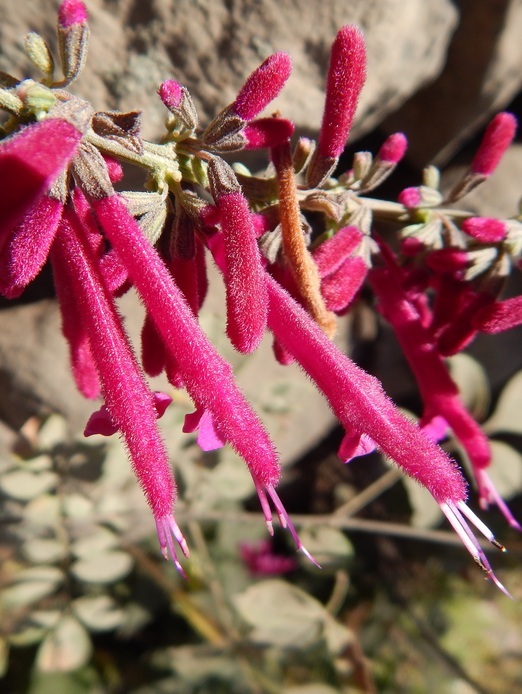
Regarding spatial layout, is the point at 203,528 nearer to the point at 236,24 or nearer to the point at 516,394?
the point at 516,394

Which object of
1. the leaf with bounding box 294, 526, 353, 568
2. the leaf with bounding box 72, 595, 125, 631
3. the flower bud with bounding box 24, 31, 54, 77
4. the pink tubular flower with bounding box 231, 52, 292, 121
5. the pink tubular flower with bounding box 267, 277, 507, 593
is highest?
the pink tubular flower with bounding box 231, 52, 292, 121

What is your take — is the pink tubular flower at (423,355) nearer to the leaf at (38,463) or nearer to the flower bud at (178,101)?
the flower bud at (178,101)

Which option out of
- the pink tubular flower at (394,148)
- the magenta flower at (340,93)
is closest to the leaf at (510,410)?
the pink tubular flower at (394,148)

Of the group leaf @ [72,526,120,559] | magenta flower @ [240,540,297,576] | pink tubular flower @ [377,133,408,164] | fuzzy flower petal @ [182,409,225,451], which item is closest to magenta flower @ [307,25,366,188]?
pink tubular flower @ [377,133,408,164]

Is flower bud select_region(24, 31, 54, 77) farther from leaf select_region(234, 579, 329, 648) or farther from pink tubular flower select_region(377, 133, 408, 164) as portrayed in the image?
leaf select_region(234, 579, 329, 648)

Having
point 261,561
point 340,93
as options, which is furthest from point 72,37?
point 261,561

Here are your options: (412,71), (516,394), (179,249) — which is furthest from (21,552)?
(412,71)
